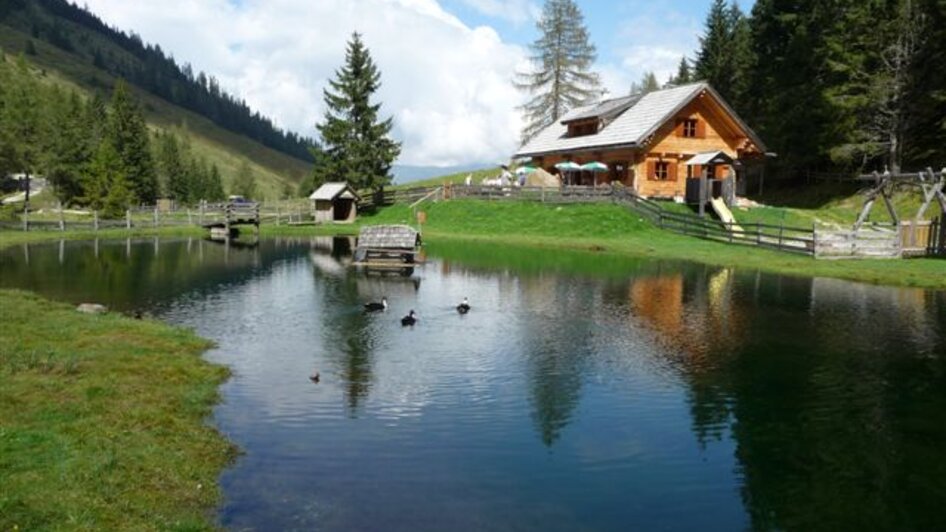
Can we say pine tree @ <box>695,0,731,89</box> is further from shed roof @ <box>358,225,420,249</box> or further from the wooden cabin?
shed roof @ <box>358,225,420,249</box>

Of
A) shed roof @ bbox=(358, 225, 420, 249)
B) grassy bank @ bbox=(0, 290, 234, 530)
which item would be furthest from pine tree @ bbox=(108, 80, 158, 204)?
grassy bank @ bbox=(0, 290, 234, 530)

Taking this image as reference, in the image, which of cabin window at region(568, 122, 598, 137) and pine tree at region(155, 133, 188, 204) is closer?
cabin window at region(568, 122, 598, 137)

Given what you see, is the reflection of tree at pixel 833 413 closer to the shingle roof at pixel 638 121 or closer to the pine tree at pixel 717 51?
the shingle roof at pixel 638 121

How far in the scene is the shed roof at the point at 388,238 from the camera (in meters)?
41.6

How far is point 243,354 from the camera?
20453mm

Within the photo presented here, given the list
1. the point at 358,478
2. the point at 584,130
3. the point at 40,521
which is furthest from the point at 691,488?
the point at 584,130

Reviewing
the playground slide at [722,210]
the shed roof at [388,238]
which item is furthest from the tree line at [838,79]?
the shed roof at [388,238]

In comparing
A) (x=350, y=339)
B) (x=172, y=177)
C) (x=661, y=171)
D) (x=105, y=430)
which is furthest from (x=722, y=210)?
(x=172, y=177)

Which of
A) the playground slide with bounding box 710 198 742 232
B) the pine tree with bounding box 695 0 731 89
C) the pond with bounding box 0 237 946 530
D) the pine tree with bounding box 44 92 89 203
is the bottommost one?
the pond with bounding box 0 237 946 530

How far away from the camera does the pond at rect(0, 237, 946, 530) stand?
1141cm

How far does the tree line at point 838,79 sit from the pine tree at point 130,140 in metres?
79.1

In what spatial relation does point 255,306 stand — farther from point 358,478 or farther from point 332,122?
point 332,122

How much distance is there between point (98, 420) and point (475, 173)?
296ft

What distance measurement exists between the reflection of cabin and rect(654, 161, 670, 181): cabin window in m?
29.3
